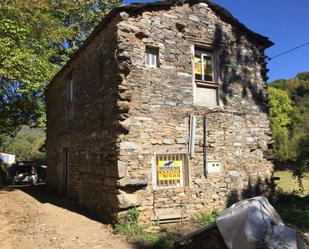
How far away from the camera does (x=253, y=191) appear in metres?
10.2

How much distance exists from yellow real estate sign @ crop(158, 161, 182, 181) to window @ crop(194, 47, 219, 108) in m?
1.91

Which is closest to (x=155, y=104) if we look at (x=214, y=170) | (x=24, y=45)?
(x=214, y=170)

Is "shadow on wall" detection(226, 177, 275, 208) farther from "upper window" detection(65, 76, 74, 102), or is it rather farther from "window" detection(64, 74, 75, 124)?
"upper window" detection(65, 76, 74, 102)

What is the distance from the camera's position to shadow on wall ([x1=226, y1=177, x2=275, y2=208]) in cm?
969

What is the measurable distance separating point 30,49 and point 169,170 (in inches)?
391

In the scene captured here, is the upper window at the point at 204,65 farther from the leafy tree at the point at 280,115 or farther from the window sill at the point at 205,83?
the leafy tree at the point at 280,115

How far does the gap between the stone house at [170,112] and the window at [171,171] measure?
3 cm

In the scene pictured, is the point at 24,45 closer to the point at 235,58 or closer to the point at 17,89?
the point at 17,89

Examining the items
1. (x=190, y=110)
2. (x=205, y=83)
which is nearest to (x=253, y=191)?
(x=190, y=110)

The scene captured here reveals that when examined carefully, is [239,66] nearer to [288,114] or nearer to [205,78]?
[205,78]

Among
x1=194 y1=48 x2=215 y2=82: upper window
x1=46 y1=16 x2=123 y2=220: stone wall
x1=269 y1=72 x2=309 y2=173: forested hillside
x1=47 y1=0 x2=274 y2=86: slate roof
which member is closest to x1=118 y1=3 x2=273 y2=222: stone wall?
x1=47 y1=0 x2=274 y2=86: slate roof

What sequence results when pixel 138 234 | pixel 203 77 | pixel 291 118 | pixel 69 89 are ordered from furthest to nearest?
pixel 291 118, pixel 69 89, pixel 203 77, pixel 138 234

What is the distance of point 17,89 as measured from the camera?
15.5m

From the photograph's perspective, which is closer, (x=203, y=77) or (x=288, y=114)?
(x=203, y=77)
